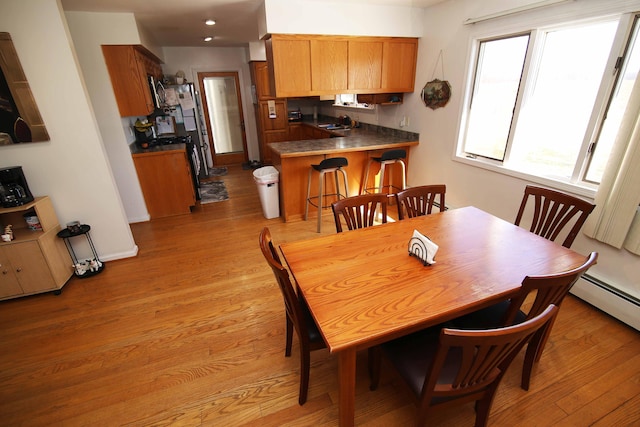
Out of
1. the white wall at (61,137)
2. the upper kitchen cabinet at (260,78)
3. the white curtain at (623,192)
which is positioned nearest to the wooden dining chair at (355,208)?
the white curtain at (623,192)

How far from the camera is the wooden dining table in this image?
114cm

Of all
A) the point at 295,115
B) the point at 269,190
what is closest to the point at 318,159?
the point at 269,190

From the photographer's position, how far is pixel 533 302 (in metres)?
1.31

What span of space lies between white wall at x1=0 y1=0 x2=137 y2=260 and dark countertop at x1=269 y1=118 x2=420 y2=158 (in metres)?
1.81

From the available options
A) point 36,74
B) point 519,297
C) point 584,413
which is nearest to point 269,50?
point 36,74

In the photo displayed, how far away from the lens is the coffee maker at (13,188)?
2.30 meters

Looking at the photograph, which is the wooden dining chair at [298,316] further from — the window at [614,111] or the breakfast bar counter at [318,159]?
the window at [614,111]

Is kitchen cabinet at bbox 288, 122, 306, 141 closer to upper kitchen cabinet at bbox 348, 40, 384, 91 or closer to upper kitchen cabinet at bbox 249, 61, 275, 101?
upper kitchen cabinet at bbox 249, 61, 275, 101

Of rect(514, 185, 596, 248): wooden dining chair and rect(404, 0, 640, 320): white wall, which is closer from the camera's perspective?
rect(514, 185, 596, 248): wooden dining chair

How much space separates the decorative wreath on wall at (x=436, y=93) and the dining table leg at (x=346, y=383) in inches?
126

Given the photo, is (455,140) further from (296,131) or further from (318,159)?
(296,131)

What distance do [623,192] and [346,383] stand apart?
2.18 meters

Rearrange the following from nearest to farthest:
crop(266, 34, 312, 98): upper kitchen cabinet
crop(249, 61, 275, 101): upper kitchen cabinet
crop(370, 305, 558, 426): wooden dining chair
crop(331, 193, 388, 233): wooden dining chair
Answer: crop(370, 305, 558, 426): wooden dining chair, crop(331, 193, 388, 233): wooden dining chair, crop(266, 34, 312, 98): upper kitchen cabinet, crop(249, 61, 275, 101): upper kitchen cabinet

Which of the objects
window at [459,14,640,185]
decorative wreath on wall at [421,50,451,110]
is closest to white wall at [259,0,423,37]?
decorative wreath on wall at [421,50,451,110]
